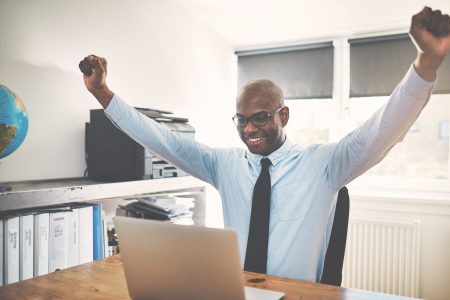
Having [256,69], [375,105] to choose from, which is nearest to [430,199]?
[375,105]

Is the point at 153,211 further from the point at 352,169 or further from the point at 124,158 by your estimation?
the point at 352,169

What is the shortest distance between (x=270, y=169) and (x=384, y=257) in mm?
1874

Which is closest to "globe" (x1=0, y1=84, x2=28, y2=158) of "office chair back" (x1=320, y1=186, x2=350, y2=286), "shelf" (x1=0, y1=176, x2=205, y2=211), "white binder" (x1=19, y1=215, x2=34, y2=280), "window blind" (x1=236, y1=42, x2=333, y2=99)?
"shelf" (x1=0, y1=176, x2=205, y2=211)

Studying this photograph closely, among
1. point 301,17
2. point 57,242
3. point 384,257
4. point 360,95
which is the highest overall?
point 301,17

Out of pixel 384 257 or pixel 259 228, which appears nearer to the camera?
pixel 259 228

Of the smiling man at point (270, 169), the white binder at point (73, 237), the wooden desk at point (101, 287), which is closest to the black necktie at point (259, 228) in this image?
the smiling man at point (270, 169)

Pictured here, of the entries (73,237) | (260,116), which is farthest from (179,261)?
(73,237)

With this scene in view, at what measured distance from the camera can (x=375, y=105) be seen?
3.38 m

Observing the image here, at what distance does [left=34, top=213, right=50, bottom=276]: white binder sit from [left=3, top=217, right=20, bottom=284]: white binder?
0.08 m

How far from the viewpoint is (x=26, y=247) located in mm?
1647

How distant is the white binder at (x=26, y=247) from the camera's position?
1630 mm

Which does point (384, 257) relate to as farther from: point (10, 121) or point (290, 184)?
point (10, 121)

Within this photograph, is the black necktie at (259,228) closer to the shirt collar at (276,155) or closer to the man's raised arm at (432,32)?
the shirt collar at (276,155)

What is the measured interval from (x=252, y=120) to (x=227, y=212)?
407mm
